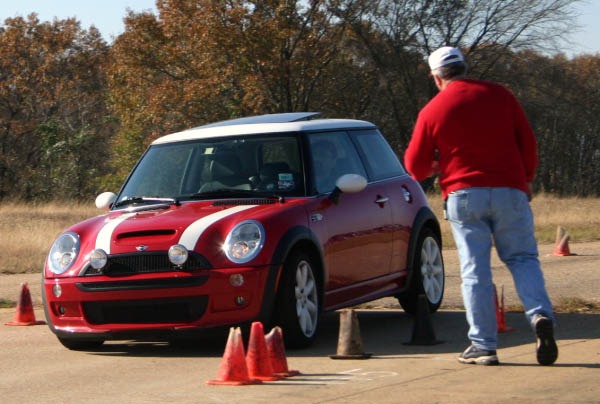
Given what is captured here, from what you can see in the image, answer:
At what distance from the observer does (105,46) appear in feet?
155

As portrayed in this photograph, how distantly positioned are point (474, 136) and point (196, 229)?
216cm

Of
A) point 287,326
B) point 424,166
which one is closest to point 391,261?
point 287,326

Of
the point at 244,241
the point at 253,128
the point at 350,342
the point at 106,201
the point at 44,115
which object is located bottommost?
the point at 350,342

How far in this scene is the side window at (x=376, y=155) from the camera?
9.66 m

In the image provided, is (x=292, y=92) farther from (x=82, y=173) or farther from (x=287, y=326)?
(x=287, y=326)

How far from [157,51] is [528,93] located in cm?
1333

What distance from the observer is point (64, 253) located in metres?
8.25

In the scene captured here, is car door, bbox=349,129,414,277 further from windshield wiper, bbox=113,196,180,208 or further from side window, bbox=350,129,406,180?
windshield wiper, bbox=113,196,180,208

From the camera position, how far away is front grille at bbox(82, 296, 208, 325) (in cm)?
766

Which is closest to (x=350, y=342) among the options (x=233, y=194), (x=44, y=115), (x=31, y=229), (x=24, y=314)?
(x=233, y=194)

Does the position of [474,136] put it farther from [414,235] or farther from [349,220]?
[414,235]

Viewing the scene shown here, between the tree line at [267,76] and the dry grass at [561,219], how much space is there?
16.9 feet

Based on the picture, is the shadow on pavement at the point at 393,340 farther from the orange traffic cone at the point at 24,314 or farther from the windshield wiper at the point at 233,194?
the orange traffic cone at the point at 24,314

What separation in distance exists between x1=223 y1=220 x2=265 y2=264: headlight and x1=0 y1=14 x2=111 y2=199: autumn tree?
112 feet
